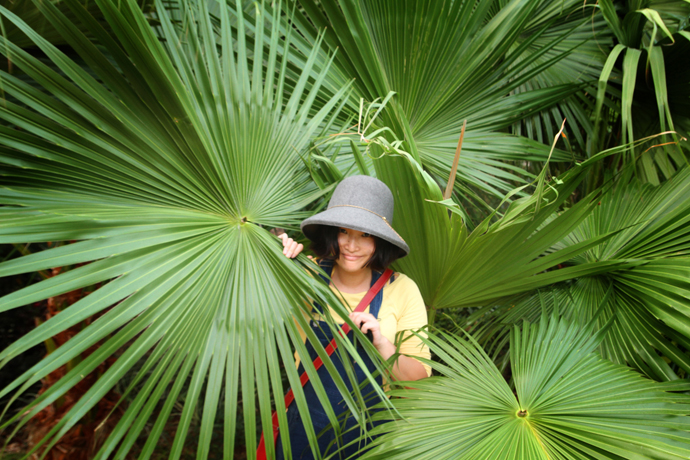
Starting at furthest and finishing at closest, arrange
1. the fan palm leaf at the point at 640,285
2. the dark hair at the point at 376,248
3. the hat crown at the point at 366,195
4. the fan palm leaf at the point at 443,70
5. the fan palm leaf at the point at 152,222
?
the fan palm leaf at the point at 443,70 < the dark hair at the point at 376,248 < the hat crown at the point at 366,195 < the fan palm leaf at the point at 640,285 < the fan palm leaf at the point at 152,222

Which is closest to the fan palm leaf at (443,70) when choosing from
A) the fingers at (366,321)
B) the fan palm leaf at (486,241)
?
the fan palm leaf at (486,241)

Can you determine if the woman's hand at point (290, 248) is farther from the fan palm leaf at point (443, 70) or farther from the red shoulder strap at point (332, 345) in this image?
the fan palm leaf at point (443, 70)

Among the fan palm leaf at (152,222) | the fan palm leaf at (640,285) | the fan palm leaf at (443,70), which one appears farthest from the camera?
the fan palm leaf at (443,70)

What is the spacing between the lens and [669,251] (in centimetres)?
124

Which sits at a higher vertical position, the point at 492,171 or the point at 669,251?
the point at 492,171

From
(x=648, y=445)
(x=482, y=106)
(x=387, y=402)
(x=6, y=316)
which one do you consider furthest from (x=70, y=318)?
(x=6, y=316)

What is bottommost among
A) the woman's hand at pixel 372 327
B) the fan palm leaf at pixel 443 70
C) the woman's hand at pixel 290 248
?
the woman's hand at pixel 372 327

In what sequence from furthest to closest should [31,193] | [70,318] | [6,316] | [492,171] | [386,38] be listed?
[6,316] → [492,171] → [386,38] → [31,193] → [70,318]

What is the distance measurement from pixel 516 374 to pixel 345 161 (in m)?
0.95

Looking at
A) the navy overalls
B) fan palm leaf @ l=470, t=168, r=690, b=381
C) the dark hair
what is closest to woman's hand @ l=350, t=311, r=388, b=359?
the navy overalls

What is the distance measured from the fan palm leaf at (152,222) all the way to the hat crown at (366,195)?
23 centimetres

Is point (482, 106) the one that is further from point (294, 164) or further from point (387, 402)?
point (387, 402)

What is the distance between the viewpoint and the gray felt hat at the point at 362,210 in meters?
1.14

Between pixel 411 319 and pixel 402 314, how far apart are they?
0.11ft
